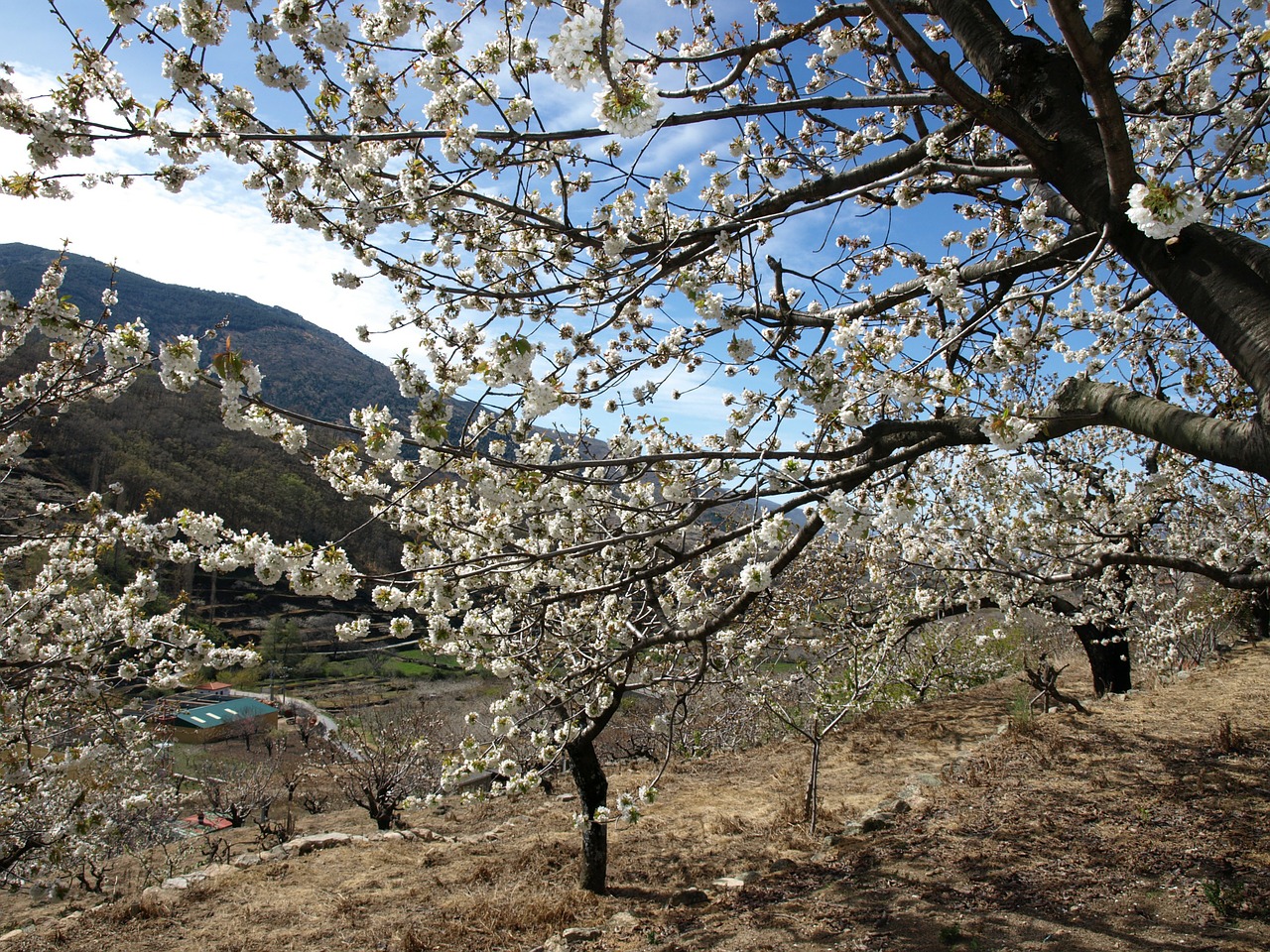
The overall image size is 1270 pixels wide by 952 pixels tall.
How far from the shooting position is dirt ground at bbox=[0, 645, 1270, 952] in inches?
155

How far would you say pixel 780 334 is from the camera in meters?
3.31

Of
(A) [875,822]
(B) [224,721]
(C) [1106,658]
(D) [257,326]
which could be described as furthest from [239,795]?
(D) [257,326]

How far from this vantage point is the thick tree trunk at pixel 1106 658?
10.6 metres

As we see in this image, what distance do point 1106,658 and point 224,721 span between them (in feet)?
128

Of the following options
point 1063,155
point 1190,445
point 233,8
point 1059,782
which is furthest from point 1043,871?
point 233,8

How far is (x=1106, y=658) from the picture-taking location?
10742mm

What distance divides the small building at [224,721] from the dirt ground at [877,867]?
88.3 feet

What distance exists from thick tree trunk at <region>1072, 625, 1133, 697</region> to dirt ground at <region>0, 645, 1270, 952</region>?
1.08 m

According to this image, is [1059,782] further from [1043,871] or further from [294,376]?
[294,376]

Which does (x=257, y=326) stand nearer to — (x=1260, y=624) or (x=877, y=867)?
(x=1260, y=624)

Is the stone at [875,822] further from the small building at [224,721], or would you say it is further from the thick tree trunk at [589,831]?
the small building at [224,721]

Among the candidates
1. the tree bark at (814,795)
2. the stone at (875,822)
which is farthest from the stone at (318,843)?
the stone at (875,822)

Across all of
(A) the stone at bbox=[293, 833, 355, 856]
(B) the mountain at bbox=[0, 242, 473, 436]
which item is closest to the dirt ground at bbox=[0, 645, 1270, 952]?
(A) the stone at bbox=[293, 833, 355, 856]

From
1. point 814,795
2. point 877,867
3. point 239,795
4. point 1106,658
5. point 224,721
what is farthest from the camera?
point 224,721
